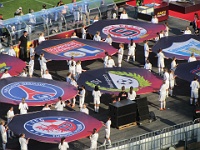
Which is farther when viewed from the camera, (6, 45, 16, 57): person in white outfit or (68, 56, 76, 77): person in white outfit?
(6, 45, 16, 57): person in white outfit

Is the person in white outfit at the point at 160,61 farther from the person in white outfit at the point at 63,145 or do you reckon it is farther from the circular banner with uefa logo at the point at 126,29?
the person in white outfit at the point at 63,145

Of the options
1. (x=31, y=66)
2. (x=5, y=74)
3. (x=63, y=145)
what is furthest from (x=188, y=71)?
(x=63, y=145)

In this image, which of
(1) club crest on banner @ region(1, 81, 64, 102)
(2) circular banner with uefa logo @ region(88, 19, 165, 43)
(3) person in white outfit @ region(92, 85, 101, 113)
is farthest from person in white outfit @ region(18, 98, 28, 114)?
(2) circular banner with uefa logo @ region(88, 19, 165, 43)

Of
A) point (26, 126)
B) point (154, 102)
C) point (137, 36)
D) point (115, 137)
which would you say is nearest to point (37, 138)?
point (26, 126)


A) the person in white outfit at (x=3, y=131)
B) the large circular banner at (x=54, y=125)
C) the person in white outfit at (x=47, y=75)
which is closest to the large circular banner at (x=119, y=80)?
the person in white outfit at (x=47, y=75)

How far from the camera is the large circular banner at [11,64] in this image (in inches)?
1919

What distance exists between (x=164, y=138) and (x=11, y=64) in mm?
12837

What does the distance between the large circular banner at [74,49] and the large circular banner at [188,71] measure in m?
5.21

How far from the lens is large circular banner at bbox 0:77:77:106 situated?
44688 mm

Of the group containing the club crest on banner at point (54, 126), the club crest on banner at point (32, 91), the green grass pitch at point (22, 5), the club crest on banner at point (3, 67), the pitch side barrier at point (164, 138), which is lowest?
the pitch side barrier at point (164, 138)

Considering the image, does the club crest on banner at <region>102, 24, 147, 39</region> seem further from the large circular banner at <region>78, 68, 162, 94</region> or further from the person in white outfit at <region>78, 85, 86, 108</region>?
the person in white outfit at <region>78, 85, 86, 108</region>

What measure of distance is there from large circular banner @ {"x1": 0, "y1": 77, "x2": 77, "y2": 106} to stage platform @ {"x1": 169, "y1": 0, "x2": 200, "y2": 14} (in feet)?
69.8

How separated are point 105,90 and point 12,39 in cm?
1100

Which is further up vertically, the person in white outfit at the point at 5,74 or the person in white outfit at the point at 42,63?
the person in white outfit at the point at 5,74
